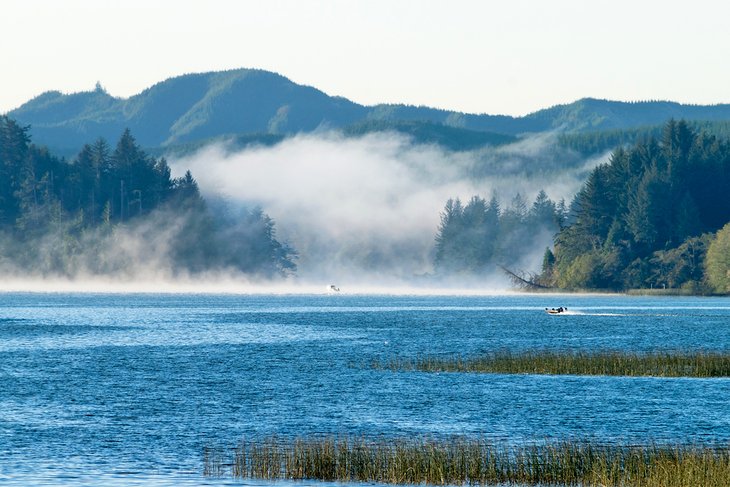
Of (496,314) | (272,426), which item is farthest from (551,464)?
(496,314)

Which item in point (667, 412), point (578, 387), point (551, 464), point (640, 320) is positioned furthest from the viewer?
point (640, 320)

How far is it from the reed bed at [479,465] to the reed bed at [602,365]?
31566 mm

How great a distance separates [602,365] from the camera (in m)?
77.6

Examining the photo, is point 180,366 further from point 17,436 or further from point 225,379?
point 17,436

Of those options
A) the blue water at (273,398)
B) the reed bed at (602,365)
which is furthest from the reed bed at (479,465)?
the reed bed at (602,365)

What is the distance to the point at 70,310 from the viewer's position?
18350 centimetres

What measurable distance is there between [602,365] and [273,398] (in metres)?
21.8

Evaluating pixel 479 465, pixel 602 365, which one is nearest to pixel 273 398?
pixel 602 365

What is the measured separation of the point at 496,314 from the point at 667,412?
113 metres

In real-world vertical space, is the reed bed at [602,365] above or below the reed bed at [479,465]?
below

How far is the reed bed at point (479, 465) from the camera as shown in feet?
128

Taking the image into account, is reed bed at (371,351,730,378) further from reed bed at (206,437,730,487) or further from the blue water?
reed bed at (206,437,730,487)

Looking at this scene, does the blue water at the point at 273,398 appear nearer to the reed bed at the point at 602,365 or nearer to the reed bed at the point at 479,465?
the reed bed at the point at 602,365

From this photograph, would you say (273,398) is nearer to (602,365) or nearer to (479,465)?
(602,365)
